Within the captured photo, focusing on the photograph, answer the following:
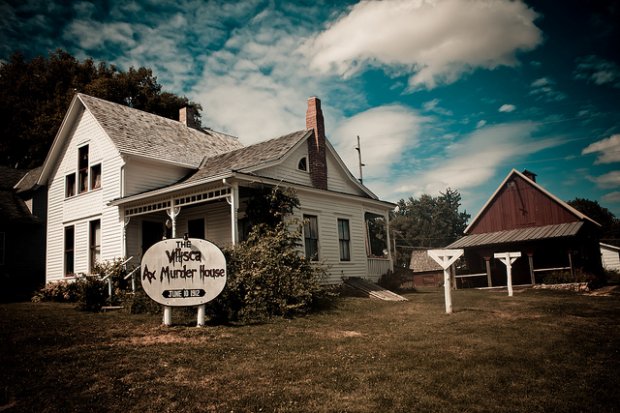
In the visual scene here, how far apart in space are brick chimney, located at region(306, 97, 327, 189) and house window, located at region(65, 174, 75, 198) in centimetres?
1098

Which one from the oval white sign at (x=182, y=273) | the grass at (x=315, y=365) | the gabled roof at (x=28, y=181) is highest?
the gabled roof at (x=28, y=181)

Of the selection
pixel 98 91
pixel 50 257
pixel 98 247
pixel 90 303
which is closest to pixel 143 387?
pixel 90 303

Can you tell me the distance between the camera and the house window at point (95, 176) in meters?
18.9

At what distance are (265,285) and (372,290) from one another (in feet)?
20.6

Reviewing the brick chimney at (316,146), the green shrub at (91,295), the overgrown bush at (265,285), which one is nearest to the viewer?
the overgrown bush at (265,285)

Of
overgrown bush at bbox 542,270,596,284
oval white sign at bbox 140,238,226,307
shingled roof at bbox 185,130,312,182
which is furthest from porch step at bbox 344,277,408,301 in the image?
overgrown bush at bbox 542,270,596,284

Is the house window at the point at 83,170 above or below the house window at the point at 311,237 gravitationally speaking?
above

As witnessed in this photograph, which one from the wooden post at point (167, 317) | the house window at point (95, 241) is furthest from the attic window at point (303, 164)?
the wooden post at point (167, 317)

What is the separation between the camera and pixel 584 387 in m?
5.63

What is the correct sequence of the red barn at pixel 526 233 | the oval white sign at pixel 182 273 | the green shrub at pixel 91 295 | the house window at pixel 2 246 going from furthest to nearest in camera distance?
1. the red barn at pixel 526 233
2. the house window at pixel 2 246
3. the green shrub at pixel 91 295
4. the oval white sign at pixel 182 273

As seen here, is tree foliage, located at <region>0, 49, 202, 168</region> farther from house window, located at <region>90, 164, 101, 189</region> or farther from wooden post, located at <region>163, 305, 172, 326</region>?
wooden post, located at <region>163, 305, 172, 326</region>

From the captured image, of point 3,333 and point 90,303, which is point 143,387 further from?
point 90,303

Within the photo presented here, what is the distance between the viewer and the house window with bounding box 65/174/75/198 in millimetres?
20367

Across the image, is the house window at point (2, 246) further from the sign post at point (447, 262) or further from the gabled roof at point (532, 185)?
the gabled roof at point (532, 185)
